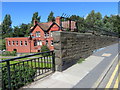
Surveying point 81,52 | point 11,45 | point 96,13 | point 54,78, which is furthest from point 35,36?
point 96,13

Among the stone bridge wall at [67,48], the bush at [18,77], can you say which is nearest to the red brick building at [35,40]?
the stone bridge wall at [67,48]

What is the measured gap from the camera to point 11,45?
4119 cm

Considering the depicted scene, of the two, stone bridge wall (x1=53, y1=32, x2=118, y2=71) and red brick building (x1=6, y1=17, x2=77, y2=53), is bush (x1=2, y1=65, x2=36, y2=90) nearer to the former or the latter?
stone bridge wall (x1=53, y1=32, x2=118, y2=71)

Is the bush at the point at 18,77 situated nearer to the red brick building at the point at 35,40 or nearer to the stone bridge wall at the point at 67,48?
the stone bridge wall at the point at 67,48

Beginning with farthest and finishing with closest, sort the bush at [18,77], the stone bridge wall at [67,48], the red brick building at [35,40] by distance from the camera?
the red brick building at [35,40] → the stone bridge wall at [67,48] → the bush at [18,77]

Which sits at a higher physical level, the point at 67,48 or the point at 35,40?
the point at 35,40

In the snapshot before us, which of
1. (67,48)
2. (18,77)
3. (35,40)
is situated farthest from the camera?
(35,40)

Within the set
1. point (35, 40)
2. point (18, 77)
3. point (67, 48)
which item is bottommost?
point (18, 77)

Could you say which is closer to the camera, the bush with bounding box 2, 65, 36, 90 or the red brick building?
the bush with bounding box 2, 65, 36, 90

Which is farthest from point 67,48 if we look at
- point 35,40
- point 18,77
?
point 35,40

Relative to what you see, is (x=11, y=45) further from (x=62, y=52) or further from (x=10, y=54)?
(x=62, y=52)

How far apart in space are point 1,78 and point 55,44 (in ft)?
9.63

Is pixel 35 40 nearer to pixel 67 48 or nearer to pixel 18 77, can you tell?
pixel 67 48

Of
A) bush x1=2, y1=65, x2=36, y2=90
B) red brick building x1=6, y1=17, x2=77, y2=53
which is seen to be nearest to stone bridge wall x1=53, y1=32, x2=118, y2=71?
bush x1=2, y1=65, x2=36, y2=90
